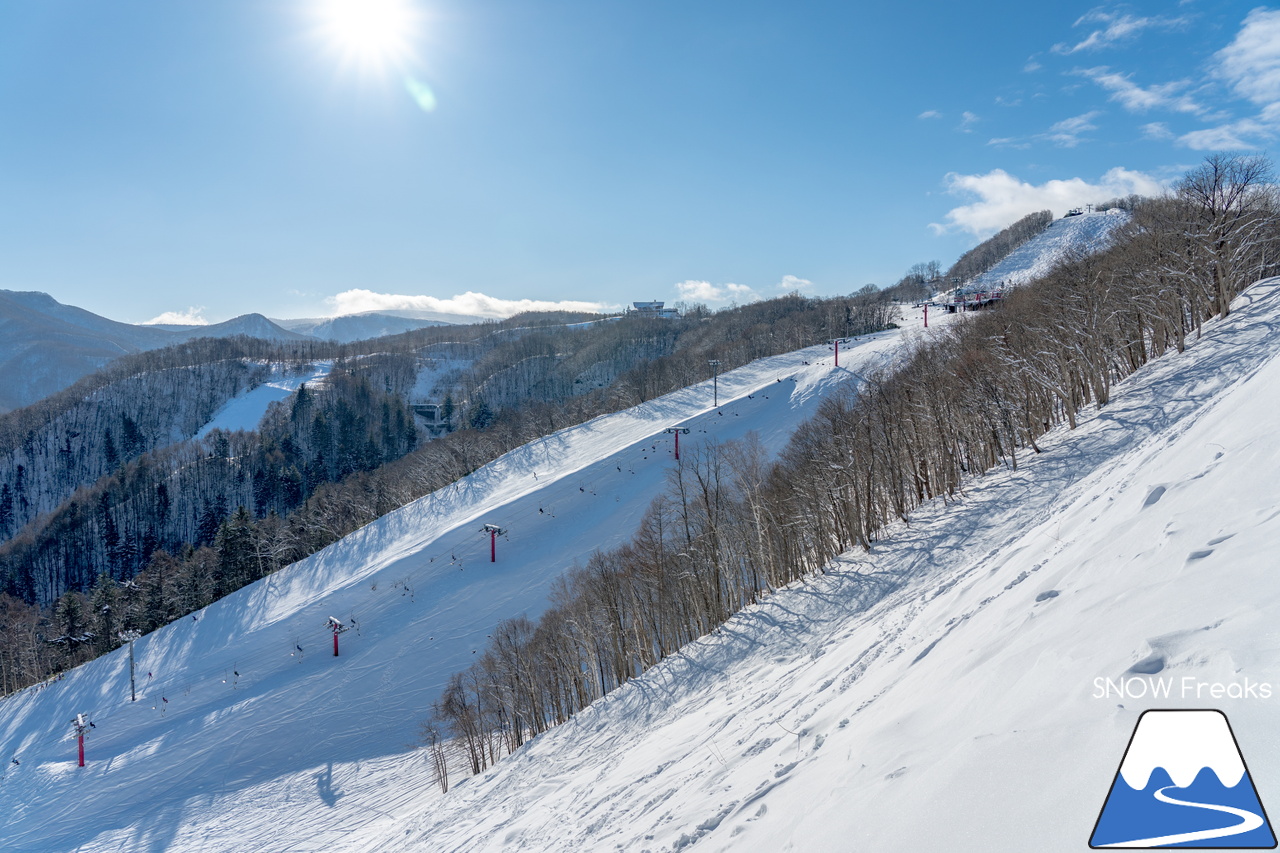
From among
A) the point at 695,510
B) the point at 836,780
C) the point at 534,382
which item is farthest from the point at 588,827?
the point at 534,382

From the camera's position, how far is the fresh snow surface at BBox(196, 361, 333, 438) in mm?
161125

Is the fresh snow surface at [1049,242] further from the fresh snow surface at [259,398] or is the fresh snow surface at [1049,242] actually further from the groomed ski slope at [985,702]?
the fresh snow surface at [259,398]

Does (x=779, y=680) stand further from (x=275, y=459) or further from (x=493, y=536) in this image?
(x=275, y=459)

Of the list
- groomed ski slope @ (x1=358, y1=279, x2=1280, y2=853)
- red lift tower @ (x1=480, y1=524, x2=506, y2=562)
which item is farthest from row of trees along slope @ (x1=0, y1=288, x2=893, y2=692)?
groomed ski slope @ (x1=358, y1=279, x2=1280, y2=853)

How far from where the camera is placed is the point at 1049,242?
161m

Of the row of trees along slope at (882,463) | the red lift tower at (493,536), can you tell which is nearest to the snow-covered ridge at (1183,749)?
the row of trees along slope at (882,463)

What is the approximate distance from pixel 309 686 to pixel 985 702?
39679 millimetres

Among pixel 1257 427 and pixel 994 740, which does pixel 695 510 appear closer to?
pixel 1257 427

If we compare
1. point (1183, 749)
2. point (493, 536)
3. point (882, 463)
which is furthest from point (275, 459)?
point (1183, 749)

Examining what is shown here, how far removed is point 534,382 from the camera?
173 meters

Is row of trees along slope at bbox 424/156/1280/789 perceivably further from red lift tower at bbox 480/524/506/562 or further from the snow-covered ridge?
the snow-covered ridge

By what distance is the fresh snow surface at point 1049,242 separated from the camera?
14812cm

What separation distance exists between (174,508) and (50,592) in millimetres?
22493

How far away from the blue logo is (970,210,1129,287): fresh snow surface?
16339 cm
